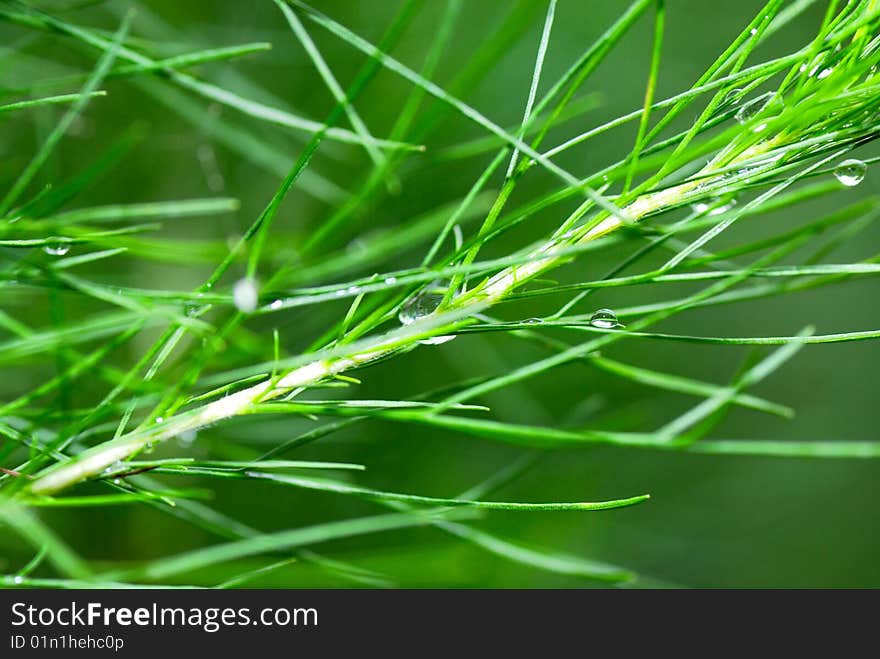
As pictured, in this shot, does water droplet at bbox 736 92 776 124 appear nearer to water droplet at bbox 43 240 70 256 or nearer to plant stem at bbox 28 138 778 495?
plant stem at bbox 28 138 778 495

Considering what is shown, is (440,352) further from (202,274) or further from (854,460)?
(854,460)

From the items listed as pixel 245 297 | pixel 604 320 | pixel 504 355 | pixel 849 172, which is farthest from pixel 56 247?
pixel 504 355

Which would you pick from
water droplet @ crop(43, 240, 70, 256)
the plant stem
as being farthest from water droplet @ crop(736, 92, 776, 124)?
water droplet @ crop(43, 240, 70, 256)

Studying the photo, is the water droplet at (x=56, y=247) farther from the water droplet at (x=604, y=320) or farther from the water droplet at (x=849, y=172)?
the water droplet at (x=849, y=172)

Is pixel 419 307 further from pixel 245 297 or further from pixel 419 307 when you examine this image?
pixel 245 297

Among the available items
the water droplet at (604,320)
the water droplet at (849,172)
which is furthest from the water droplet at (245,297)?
the water droplet at (849,172)
